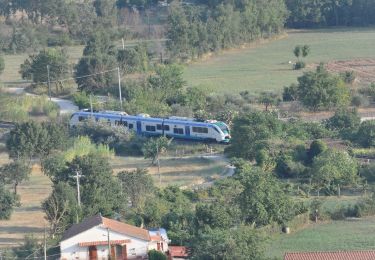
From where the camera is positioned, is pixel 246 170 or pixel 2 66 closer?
pixel 246 170

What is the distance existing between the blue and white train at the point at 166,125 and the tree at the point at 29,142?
22.4ft

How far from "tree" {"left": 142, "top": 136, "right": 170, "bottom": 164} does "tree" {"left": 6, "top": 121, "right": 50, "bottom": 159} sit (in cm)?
350

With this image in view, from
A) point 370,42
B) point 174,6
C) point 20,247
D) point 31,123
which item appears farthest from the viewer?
point 174,6

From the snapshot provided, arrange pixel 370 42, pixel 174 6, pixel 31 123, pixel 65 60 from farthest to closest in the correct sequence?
pixel 174 6 → pixel 370 42 → pixel 65 60 → pixel 31 123

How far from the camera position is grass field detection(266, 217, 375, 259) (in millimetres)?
31828

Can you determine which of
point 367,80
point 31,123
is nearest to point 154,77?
point 367,80

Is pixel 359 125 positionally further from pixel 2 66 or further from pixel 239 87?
pixel 2 66

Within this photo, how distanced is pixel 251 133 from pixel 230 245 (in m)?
14.9

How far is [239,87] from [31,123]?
21308 mm

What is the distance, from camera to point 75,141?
46156 mm

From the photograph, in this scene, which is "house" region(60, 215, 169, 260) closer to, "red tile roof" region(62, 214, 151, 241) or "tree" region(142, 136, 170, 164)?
"red tile roof" region(62, 214, 151, 241)

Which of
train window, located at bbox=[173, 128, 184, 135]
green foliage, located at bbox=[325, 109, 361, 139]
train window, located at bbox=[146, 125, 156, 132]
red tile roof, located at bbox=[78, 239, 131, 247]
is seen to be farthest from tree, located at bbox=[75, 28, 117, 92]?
red tile roof, located at bbox=[78, 239, 131, 247]

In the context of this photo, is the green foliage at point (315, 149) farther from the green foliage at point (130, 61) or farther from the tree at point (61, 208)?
the green foliage at point (130, 61)

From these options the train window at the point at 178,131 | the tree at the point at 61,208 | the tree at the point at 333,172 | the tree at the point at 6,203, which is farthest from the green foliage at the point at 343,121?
the tree at the point at 61,208
